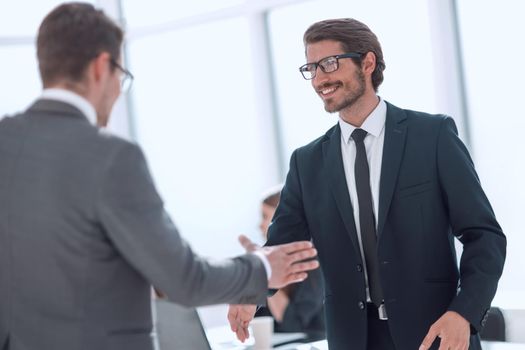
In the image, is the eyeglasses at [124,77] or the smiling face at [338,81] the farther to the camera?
the smiling face at [338,81]

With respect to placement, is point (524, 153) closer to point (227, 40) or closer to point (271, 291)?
point (227, 40)

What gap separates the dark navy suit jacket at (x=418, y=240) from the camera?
2.22 meters

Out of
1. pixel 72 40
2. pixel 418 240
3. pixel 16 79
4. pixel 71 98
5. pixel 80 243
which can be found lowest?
pixel 418 240

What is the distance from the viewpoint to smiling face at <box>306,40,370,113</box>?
248 centimetres

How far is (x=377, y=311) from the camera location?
92.2 inches

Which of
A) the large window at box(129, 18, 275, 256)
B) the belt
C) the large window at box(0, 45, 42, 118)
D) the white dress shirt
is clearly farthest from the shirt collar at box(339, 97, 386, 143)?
the large window at box(0, 45, 42, 118)

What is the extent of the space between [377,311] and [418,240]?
0.24 m

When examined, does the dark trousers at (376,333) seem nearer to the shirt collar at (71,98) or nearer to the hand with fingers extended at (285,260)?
the hand with fingers extended at (285,260)

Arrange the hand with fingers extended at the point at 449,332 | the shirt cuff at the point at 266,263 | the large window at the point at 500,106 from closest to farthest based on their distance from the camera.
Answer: the shirt cuff at the point at 266,263 → the hand with fingers extended at the point at 449,332 → the large window at the point at 500,106

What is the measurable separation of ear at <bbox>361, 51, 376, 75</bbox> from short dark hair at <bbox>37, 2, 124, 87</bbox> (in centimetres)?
105

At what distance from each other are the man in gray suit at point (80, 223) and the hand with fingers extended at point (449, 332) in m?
0.65

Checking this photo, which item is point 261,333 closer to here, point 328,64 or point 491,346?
point 491,346

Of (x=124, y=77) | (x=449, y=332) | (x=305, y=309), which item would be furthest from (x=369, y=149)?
(x=305, y=309)

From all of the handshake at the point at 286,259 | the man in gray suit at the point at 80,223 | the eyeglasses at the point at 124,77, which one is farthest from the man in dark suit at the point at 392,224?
the eyeglasses at the point at 124,77
